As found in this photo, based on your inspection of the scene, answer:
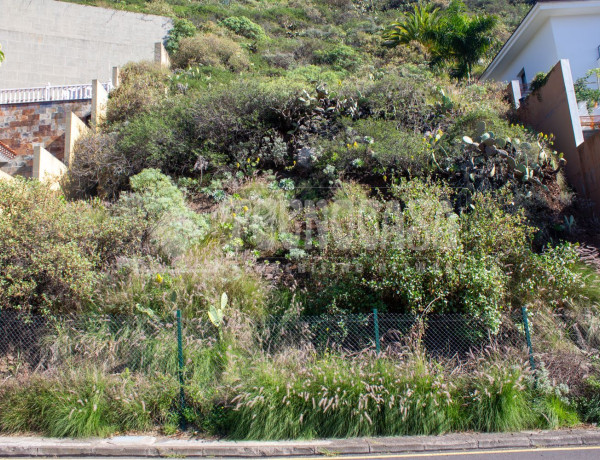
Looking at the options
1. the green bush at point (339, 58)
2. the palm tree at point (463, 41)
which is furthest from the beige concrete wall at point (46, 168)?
the palm tree at point (463, 41)

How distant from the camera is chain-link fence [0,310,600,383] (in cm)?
764

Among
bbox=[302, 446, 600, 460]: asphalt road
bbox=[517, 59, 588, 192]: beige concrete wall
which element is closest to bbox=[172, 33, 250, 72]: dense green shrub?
bbox=[517, 59, 588, 192]: beige concrete wall

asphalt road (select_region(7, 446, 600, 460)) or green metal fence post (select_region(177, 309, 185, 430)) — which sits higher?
green metal fence post (select_region(177, 309, 185, 430))

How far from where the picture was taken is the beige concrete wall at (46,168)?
42.1 feet

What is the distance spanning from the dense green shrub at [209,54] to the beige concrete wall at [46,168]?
10.9 meters

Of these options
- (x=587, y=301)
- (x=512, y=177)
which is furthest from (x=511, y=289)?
(x=512, y=177)

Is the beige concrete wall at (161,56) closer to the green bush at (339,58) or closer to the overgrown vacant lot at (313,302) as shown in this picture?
the green bush at (339,58)

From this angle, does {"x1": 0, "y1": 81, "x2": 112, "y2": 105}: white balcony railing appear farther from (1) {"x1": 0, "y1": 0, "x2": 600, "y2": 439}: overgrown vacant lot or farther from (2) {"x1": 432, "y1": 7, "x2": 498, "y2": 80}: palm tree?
(2) {"x1": 432, "y1": 7, "x2": 498, "y2": 80}: palm tree

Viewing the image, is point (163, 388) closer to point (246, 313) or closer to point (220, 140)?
point (246, 313)

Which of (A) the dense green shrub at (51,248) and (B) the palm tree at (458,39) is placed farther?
(B) the palm tree at (458,39)

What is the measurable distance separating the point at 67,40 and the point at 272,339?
23465mm

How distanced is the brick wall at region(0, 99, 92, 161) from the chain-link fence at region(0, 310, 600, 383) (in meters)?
9.96

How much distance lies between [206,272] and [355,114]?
770 cm

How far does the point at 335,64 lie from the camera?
80.4ft
